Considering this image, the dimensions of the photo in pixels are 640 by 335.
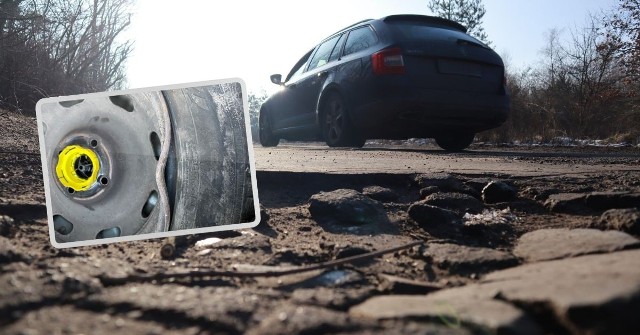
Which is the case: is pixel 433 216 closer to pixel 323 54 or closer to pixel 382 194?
pixel 382 194

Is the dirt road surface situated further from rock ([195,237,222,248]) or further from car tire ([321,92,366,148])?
car tire ([321,92,366,148])

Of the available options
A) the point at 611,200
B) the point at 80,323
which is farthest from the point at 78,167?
the point at 611,200

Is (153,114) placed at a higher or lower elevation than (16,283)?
higher

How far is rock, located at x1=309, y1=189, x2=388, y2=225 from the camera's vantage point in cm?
222

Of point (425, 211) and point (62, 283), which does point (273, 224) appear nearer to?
point (425, 211)

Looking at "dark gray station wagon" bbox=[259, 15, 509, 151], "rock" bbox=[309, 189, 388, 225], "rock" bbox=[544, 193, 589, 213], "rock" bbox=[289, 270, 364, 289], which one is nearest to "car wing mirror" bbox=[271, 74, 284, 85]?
"dark gray station wagon" bbox=[259, 15, 509, 151]

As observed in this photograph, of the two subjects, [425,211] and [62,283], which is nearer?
[62,283]

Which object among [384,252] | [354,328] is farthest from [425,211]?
[354,328]

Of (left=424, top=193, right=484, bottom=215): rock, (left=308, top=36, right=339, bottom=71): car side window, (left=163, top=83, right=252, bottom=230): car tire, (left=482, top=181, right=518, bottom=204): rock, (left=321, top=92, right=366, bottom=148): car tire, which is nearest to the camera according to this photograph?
(left=163, top=83, right=252, bottom=230): car tire

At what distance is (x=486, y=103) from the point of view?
16.2ft

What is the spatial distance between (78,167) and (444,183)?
1.96 metres

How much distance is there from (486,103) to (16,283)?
4.58 m

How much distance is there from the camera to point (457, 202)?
94.9 inches

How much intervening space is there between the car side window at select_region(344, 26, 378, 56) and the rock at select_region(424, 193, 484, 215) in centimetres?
277
